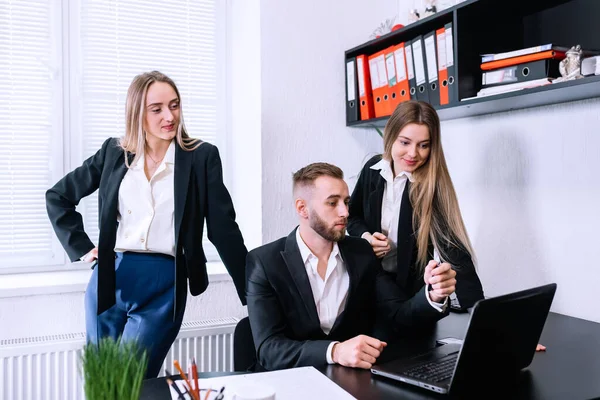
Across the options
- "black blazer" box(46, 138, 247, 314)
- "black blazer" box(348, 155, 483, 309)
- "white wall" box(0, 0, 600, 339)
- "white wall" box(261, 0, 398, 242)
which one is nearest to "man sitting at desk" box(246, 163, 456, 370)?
"black blazer" box(348, 155, 483, 309)

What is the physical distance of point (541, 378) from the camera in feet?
4.15

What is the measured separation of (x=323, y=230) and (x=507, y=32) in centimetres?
114

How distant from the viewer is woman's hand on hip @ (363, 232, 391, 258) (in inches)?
77.0

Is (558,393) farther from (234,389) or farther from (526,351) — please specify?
(234,389)

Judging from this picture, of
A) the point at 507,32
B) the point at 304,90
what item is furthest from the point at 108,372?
the point at 304,90

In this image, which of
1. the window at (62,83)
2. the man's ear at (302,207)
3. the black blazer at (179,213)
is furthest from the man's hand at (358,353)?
the window at (62,83)

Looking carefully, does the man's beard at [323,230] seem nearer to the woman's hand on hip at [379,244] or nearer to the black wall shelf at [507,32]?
the woman's hand on hip at [379,244]

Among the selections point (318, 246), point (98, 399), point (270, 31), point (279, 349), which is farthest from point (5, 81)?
point (98, 399)

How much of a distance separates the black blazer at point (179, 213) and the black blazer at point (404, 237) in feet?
1.62

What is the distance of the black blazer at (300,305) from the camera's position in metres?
1.54

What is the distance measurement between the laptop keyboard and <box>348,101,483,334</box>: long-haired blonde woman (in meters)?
0.60

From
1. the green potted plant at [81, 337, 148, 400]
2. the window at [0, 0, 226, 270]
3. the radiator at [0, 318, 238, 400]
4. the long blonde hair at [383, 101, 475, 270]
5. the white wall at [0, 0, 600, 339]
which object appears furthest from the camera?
the window at [0, 0, 226, 270]

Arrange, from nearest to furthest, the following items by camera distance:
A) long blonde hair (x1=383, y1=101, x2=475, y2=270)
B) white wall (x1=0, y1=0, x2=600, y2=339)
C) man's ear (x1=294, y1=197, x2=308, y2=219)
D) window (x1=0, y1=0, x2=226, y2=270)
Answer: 1. man's ear (x1=294, y1=197, x2=308, y2=219)
2. long blonde hair (x1=383, y1=101, x2=475, y2=270)
3. white wall (x1=0, y1=0, x2=600, y2=339)
4. window (x1=0, y1=0, x2=226, y2=270)

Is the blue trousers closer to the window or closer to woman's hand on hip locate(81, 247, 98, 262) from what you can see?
woman's hand on hip locate(81, 247, 98, 262)
